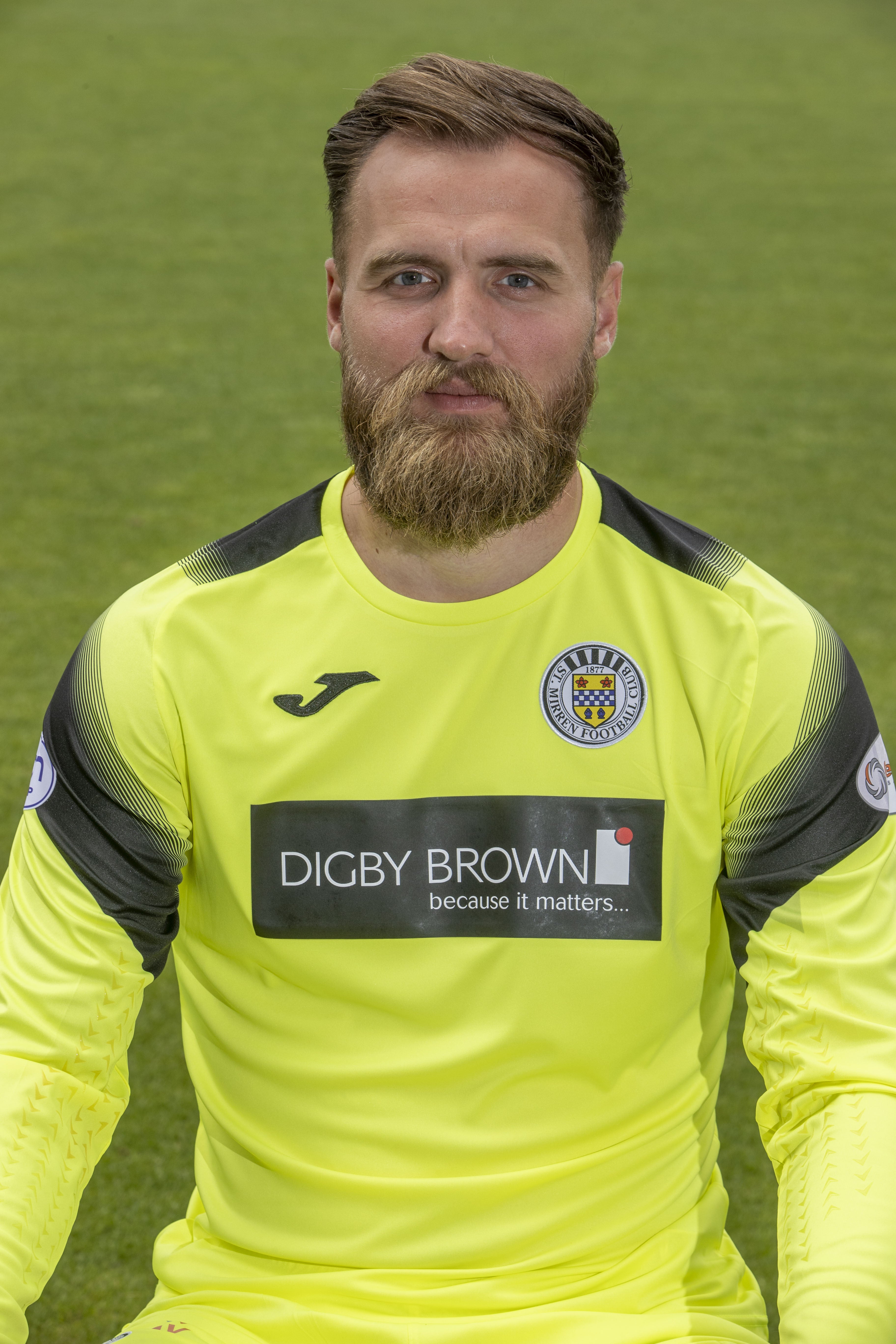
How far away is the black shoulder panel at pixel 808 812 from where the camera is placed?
167 centimetres

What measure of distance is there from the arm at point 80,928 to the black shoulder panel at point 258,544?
0.10 metres

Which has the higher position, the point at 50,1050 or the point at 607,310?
the point at 607,310

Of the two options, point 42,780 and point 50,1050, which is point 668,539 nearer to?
point 42,780

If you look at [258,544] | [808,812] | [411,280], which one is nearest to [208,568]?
[258,544]

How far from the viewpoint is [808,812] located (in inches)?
65.7

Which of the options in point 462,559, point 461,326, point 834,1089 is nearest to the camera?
point 834,1089

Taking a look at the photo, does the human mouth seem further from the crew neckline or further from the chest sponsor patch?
the chest sponsor patch

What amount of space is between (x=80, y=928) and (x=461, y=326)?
32.3 inches

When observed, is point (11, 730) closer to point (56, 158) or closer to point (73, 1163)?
point (73, 1163)

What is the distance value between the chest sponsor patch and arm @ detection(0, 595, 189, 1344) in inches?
5.5

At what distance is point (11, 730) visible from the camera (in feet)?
15.3

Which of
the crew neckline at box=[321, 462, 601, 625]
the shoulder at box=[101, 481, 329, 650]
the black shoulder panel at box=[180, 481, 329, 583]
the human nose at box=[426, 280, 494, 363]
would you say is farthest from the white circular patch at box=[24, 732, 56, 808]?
the human nose at box=[426, 280, 494, 363]

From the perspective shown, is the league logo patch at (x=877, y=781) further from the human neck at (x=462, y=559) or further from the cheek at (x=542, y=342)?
the cheek at (x=542, y=342)

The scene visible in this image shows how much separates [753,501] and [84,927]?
5279 mm
